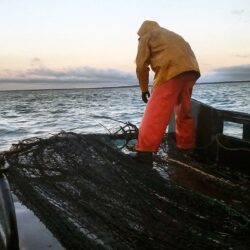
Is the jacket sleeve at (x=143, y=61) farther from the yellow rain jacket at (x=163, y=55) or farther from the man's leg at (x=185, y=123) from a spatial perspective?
the man's leg at (x=185, y=123)

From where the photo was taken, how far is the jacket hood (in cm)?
487

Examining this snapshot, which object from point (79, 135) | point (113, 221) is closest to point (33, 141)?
point (79, 135)

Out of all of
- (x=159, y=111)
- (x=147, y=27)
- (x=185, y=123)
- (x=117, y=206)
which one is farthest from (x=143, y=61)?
(x=117, y=206)

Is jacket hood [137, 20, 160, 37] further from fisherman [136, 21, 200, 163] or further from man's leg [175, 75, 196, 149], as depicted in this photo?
man's leg [175, 75, 196, 149]

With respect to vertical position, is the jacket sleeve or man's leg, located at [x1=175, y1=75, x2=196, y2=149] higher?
the jacket sleeve

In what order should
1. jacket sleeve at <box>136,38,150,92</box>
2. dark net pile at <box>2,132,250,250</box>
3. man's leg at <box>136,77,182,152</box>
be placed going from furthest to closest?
jacket sleeve at <box>136,38,150,92</box>
man's leg at <box>136,77,182,152</box>
dark net pile at <box>2,132,250,250</box>

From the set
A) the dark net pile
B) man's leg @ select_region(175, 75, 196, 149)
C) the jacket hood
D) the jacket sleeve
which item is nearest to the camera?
the dark net pile

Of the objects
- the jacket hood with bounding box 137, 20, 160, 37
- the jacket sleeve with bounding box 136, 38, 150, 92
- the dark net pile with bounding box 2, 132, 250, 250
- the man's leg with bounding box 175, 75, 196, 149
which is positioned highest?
the jacket hood with bounding box 137, 20, 160, 37

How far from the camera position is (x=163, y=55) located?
4.63 meters

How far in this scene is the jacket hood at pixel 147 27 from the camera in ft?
16.0

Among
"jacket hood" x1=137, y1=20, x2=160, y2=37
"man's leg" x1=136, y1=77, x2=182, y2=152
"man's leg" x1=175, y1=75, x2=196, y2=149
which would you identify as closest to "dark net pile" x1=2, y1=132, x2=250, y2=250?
"man's leg" x1=136, y1=77, x2=182, y2=152

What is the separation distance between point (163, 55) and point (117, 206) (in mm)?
2276

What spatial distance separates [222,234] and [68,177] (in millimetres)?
1977

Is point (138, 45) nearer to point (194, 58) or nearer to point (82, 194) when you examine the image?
point (194, 58)
